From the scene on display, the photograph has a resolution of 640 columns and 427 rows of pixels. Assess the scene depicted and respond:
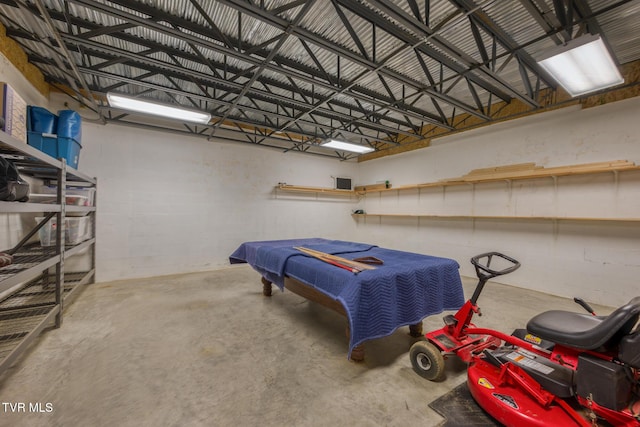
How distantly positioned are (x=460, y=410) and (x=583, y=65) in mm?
3646

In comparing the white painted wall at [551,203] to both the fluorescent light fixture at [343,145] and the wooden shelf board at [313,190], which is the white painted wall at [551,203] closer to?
the fluorescent light fixture at [343,145]

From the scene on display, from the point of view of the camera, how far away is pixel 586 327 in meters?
1.46

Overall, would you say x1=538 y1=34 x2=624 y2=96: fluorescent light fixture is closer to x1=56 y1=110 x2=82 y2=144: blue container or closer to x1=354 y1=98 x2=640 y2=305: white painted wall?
x1=354 y1=98 x2=640 y2=305: white painted wall

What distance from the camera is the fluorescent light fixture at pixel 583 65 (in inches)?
91.5

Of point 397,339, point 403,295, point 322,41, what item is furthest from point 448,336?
point 322,41

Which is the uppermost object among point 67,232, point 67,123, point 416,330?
point 67,123

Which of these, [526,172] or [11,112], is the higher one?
[526,172]

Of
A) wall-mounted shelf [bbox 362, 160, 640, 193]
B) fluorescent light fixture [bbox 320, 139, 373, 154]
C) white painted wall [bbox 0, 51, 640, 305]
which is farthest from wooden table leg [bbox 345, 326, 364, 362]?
wall-mounted shelf [bbox 362, 160, 640, 193]

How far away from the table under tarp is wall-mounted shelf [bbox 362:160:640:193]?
3160mm

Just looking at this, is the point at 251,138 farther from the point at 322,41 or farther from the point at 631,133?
the point at 631,133

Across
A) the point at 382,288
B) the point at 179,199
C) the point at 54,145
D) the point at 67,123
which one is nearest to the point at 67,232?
the point at 54,145

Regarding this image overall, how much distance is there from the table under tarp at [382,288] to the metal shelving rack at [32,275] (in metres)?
2.13

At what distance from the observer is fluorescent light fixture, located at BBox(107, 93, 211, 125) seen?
3454mm

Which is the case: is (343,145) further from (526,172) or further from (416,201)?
(526,172)
